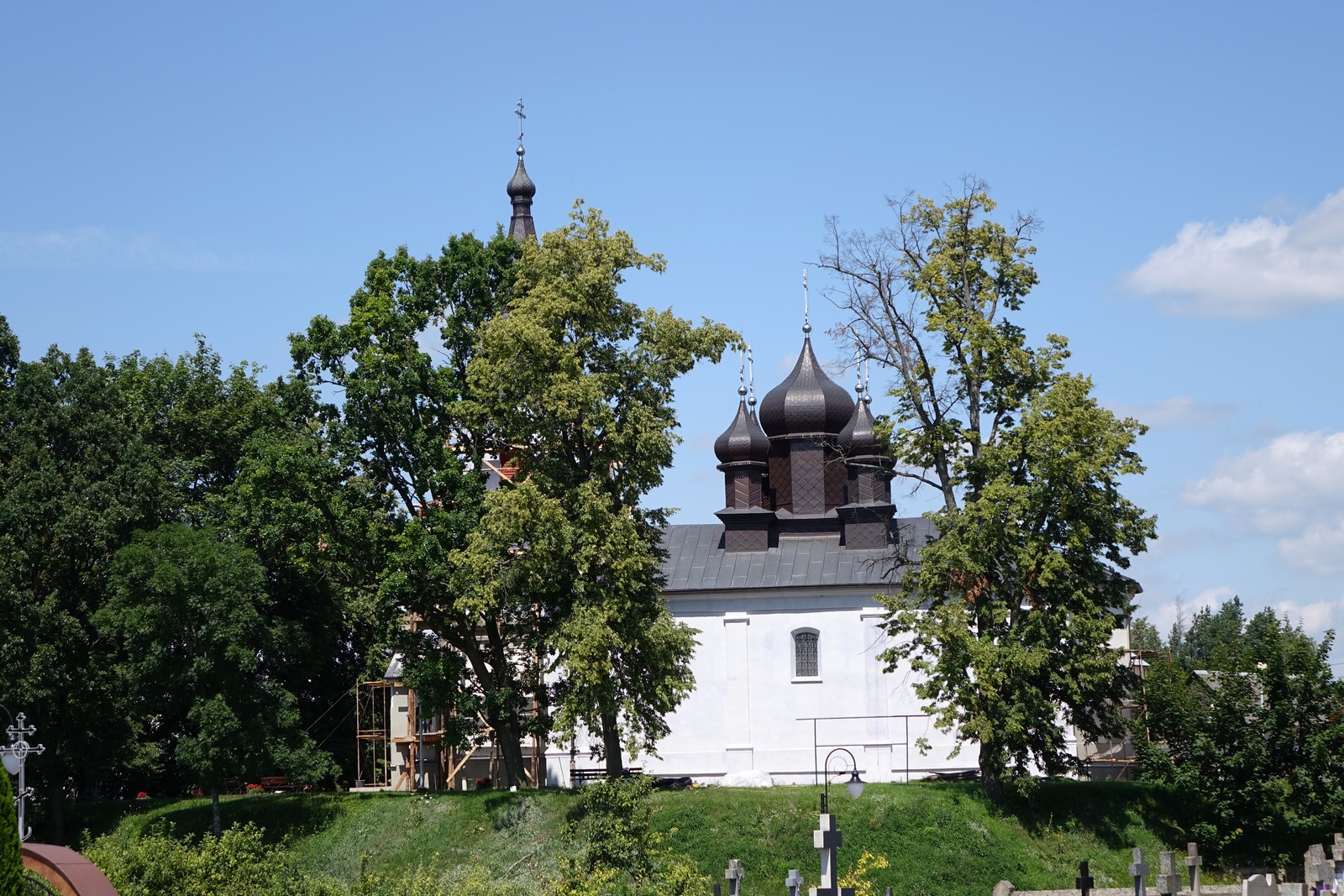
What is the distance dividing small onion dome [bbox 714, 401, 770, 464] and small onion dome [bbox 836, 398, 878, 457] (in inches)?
88.8

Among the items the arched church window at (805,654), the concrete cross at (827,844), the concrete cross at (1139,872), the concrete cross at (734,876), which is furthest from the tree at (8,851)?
the arched church window at (805,654)

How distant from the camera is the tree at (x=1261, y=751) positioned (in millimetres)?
28156

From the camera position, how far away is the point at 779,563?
133 ft

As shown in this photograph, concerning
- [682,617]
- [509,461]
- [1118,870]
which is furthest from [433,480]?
[1118,870]

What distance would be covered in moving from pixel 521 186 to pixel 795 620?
18369 mm

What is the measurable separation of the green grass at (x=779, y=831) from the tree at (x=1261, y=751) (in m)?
1.03

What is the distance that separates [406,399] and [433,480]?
5.96 feet

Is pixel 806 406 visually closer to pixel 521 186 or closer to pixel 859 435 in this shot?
pixel 859 435

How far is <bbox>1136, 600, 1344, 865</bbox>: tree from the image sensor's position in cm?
2816

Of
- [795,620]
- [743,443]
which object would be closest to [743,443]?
[743,443]

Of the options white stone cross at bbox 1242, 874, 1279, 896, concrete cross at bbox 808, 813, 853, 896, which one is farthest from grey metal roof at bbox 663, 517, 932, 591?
concrete cross at bbox 808, 813, 853, 896

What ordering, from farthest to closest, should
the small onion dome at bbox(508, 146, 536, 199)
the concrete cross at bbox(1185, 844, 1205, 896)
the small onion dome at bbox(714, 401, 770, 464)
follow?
1. the small onion dome at bbox(508, 146, 536, 199)
2. the small onion dome at bbox(714, 401, 770, 464)
3. the concrete cross at bbox(1185, 844, 1205, 896)

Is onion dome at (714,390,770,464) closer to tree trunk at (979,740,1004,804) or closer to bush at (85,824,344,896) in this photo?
tree trunk at (979,740,1004,804)

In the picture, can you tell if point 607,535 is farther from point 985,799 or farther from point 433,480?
point 985,799
